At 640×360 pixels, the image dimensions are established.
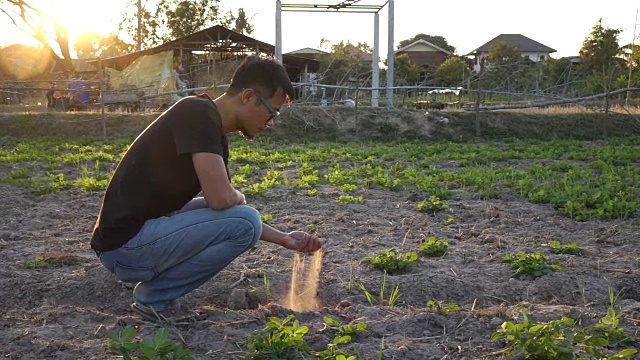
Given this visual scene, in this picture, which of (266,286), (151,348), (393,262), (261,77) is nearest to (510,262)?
(393,262)

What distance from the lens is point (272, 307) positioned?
10.4ft

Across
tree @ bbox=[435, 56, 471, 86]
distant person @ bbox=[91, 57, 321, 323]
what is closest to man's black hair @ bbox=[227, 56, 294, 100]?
distant person @ bbox=[91, 57, 321, 323]

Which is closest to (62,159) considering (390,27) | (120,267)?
(120,267)

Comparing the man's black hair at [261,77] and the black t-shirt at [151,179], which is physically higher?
the man's black hair at [261,77]

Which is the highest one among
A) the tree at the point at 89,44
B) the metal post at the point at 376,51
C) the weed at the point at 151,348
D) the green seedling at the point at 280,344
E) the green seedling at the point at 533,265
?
the tree at the point at 89,44

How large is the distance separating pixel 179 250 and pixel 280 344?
0.82 m

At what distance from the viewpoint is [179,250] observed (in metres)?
3.02

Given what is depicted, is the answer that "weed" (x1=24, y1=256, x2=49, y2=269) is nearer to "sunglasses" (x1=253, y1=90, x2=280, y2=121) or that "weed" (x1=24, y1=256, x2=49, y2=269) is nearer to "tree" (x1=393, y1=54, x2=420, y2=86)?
"sunglasses" (x1=253, y1=90, x2=280, y2=121)

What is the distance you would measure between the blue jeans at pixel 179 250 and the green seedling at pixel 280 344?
675mm

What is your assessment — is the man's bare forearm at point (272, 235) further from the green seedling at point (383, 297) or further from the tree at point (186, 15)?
the tree at point (186, 15)

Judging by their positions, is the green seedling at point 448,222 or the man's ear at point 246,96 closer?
the man's ear at point 246,96

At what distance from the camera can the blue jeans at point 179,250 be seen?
300cm

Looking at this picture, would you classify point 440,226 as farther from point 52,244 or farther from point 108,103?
point 108,103

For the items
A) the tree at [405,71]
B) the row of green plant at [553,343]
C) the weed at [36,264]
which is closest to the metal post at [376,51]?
the tree at [405,71]
